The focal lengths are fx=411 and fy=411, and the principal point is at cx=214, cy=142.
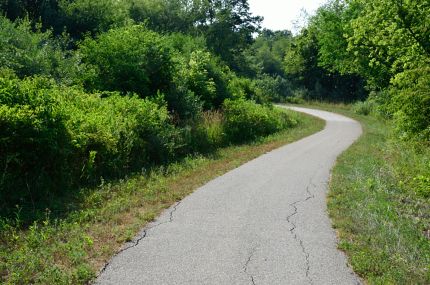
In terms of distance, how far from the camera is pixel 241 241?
22.4ft

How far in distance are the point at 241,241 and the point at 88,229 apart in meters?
2.62

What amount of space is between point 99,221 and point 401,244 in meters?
5.28

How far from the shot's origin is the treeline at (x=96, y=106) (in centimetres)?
855

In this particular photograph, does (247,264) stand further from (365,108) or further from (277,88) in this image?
(277,88)

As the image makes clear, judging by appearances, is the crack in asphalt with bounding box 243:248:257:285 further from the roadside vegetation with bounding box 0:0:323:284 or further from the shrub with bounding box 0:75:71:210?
the shrub with bounding box 0:75:71:210

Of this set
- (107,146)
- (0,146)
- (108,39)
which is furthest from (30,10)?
(0,146)

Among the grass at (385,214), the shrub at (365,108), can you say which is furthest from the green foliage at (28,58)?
the shrub at (365,108)

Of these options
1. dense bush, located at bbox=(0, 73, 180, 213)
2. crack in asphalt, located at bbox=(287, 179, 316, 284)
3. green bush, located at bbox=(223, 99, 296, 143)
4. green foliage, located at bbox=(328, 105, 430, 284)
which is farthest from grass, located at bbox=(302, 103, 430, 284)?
dense bush, located at bbox=(0, 73, 180, 213)

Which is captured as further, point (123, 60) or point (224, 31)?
point (224, 31)

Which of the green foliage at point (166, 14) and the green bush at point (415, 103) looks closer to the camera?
the green bush at point (415, 103)

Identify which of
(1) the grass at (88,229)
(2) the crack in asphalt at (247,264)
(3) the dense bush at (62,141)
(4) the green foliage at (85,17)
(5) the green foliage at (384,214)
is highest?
(4) the green foliage at (85,17)

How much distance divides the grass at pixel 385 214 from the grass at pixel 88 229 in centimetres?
364

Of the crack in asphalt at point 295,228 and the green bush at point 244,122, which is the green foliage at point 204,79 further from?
the crack in asphalt at point 295,228

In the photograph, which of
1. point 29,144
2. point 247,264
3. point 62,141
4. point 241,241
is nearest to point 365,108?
point 62,141
